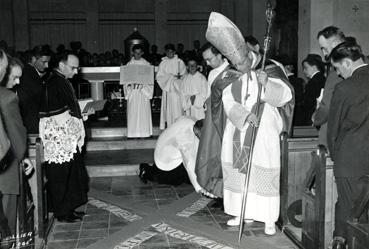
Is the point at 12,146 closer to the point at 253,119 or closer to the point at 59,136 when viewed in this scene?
the point at 59,136

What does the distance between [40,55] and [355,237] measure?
14.3ft

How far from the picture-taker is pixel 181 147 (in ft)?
19.9

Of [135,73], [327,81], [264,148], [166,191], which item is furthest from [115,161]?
[327,81]

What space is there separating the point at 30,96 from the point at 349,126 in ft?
12.4

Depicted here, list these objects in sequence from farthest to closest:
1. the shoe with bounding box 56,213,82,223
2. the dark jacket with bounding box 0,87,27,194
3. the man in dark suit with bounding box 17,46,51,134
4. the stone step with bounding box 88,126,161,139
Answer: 1. the stone step with bounding box 88,126,161,139
2. the man in dark suit with bounding box 17,46,51,134
3. the shoe with bounding box 56,213,82,223
4. the dark jacket with bounding box 0,87,27,194

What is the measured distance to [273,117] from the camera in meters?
4.61

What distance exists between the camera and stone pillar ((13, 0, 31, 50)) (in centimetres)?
1570

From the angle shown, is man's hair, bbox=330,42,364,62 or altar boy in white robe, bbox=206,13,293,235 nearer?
man's hair, bbox=330,42,364,62

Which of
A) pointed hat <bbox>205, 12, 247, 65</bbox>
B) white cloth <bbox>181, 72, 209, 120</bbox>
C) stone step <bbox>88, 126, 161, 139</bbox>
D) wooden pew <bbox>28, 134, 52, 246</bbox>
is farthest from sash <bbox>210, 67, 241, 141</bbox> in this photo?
stone step <bbox>88, 126, 161, 139</bbox>

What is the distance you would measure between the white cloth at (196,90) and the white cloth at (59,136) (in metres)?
4.19

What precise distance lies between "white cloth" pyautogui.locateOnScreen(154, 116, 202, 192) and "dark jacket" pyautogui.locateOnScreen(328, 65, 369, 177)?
2.52m

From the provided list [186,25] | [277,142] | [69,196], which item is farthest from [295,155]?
[186,25]

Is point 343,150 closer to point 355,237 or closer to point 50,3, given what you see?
point 355,237

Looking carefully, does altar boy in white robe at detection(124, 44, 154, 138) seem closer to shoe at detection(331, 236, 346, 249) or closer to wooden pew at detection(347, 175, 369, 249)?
shoe at detection(331, 236, 346, 249)
